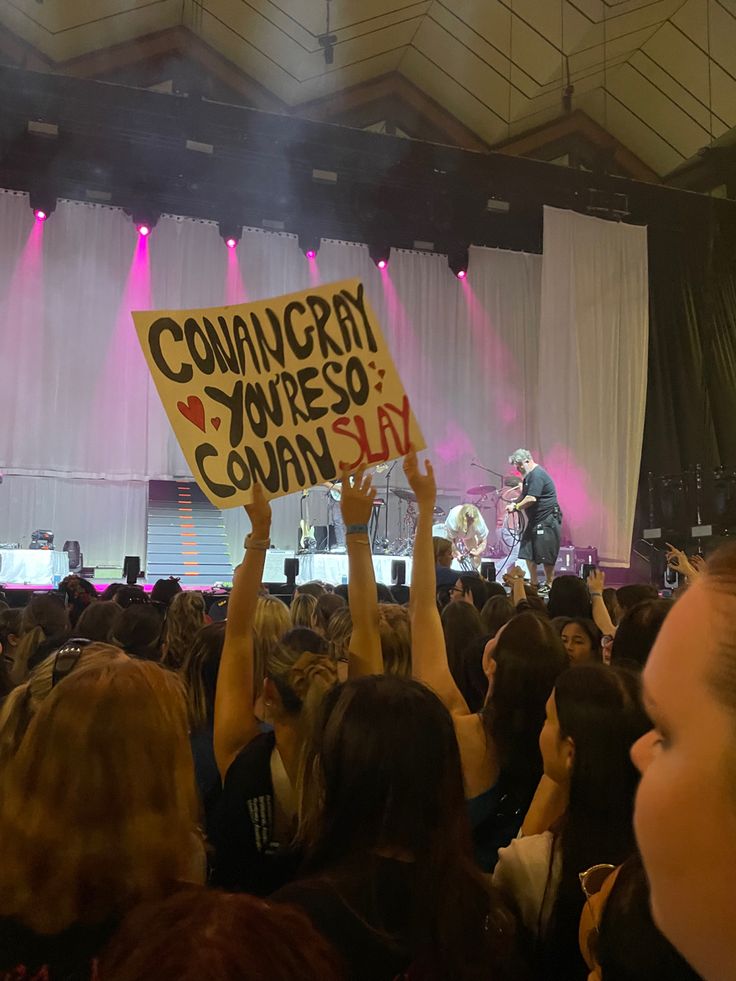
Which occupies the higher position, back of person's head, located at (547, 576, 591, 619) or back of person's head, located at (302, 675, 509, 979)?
back of person's head, located at (547, 576, 591, 619)

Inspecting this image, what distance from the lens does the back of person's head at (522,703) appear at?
1944 millimetres

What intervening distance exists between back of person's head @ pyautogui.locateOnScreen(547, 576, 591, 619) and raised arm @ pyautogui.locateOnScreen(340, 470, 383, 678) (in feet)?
6.28

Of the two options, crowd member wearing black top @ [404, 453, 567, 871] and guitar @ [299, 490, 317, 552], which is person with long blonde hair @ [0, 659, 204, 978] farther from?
guitar @ [299, 490, 317, 552]

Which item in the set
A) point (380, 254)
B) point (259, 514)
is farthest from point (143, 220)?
point (259, 514)

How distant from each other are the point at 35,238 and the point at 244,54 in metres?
3.95

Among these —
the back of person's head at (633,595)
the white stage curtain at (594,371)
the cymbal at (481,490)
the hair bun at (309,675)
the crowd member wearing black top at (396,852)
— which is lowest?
the crowd member wearing black top at (396,852)

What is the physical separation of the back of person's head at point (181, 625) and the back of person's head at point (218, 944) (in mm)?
2563

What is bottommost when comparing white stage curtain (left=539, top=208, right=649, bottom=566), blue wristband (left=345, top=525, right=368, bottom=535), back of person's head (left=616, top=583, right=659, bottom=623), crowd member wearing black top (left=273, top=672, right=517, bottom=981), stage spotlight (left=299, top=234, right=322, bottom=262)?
crowd member wearing black top (left=273, top=672, right=517, bottom=981)

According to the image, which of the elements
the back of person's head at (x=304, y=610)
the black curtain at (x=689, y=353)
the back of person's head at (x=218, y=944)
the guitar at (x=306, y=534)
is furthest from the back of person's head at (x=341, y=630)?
the black curtain at (x=689, y=353)

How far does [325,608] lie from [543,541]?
209 inches

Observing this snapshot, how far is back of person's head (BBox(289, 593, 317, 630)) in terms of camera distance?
11.9 ft

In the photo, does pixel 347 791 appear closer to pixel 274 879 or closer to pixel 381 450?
pixel 274 879

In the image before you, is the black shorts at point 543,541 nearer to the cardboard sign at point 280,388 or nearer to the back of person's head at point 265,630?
the back of person's head at point 265,630

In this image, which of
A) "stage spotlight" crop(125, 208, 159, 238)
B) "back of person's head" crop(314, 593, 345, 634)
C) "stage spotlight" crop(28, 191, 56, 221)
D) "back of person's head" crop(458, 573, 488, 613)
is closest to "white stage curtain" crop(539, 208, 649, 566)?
"stage spotlight" crop(125, 208, 159, 238)
